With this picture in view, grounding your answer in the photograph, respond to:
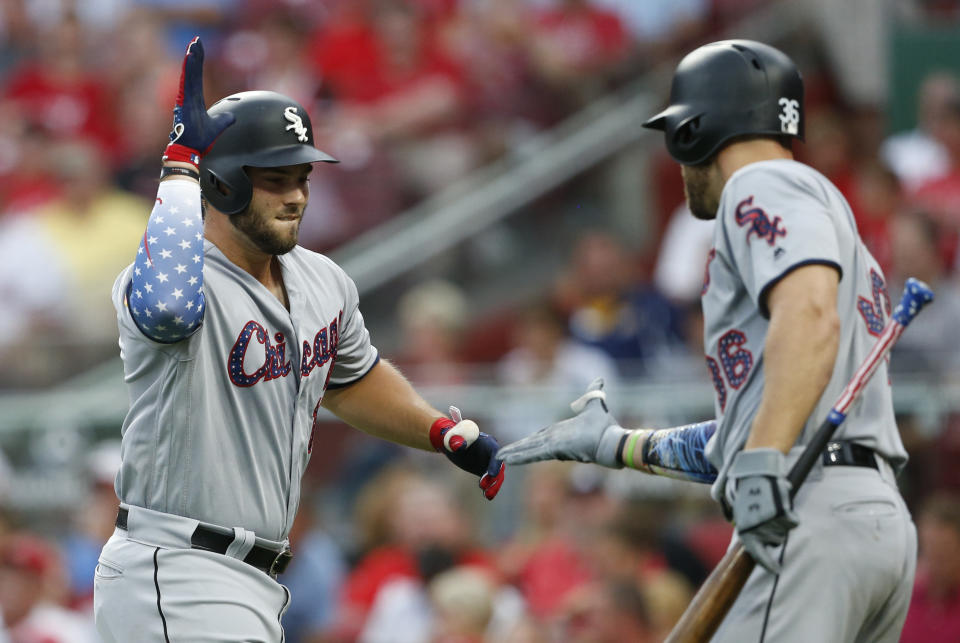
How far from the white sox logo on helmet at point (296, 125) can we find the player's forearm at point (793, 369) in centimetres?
139

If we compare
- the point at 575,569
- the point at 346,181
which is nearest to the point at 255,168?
the point at 575,569

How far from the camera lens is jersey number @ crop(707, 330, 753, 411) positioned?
387 cm

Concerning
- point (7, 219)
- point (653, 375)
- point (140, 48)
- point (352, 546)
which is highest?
point (140, 48)

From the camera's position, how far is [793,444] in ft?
12.0

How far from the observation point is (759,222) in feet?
12.3

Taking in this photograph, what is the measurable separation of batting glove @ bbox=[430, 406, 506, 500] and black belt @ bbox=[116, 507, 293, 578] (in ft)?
1.97

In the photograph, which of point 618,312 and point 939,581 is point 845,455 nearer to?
point 939,581

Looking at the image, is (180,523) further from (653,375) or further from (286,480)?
(653,375)

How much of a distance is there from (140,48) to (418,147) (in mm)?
2690

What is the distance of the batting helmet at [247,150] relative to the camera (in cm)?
394

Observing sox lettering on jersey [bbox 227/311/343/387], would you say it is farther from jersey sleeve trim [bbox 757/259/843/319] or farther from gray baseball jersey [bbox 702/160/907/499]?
jersey sleeve trim [bbox 757/259/843/319]

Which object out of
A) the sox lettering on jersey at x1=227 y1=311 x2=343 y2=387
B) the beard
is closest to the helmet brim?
the beard

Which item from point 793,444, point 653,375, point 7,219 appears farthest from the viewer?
point 7,219

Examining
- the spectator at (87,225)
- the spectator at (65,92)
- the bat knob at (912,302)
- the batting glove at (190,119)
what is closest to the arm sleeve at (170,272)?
the batting glove at (190,119)
